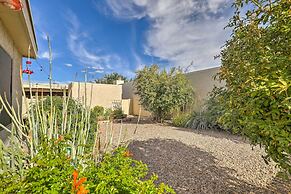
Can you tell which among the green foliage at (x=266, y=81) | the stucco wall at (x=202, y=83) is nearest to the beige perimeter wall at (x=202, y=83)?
the stucco wall at (x=202, y=83)

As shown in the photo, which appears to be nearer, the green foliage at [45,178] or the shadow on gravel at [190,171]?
the green foliage at [45,178]

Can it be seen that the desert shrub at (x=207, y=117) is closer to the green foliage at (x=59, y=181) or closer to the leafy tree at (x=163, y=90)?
the leafy tree at (x=163, y=90)

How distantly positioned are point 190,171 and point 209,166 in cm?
58

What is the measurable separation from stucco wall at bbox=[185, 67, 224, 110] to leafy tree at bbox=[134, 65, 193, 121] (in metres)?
0.74

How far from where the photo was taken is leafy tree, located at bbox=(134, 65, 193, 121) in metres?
12.3

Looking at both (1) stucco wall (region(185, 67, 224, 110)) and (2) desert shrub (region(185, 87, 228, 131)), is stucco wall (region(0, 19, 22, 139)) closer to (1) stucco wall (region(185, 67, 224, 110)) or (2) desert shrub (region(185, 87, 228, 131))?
(2) desert shrub (region(185, 87, 228, 131))

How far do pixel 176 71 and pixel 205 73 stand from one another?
2108 millimetres

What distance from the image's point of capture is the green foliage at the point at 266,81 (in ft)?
7.20

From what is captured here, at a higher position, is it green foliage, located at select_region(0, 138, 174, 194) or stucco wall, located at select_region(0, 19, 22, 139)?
stucco wall, located at select_region(0, 19, 22, 139)

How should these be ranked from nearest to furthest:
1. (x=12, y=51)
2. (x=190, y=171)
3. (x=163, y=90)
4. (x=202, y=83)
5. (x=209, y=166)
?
(x=190, y=171) → (x=209, y=166) → (x=12, y=51) → (x=163, y=90) → (x=202, y=83)

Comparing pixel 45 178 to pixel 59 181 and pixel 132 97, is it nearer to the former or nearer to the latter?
pixel 59 181

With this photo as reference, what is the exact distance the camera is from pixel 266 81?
2.21 metres

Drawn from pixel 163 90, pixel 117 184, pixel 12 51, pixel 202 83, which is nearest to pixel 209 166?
pixel 117 184

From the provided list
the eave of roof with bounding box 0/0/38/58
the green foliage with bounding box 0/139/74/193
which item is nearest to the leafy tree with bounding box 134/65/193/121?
the eave of roof with bounding box 0/0/38/58
